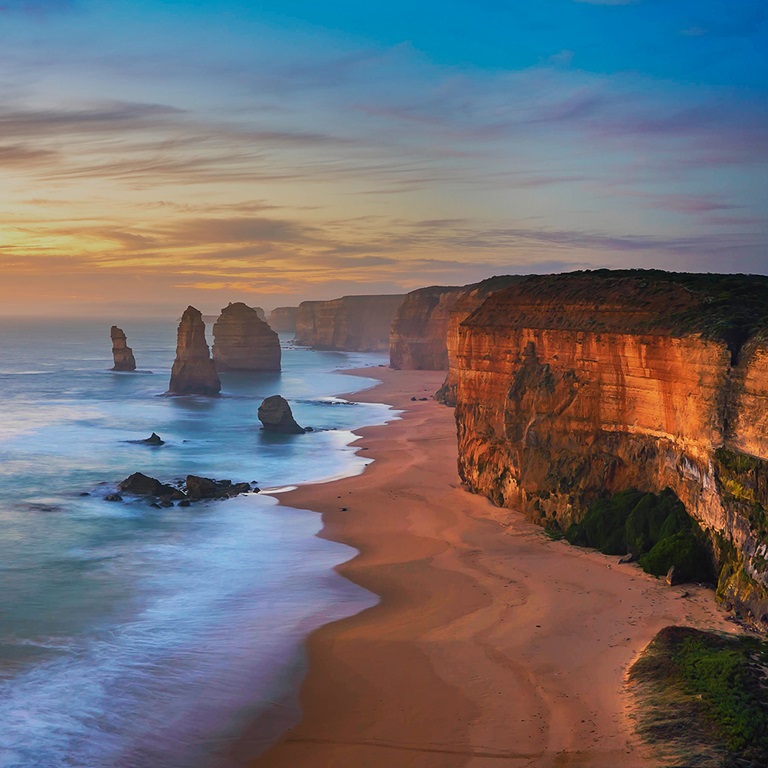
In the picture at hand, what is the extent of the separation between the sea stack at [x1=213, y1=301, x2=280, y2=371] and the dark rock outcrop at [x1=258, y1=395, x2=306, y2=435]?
52.6 metres

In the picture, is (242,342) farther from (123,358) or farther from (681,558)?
(681,558)

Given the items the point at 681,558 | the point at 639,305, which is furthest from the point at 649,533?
the point at 639,305

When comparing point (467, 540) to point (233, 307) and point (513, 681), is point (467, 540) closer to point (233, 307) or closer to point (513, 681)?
point (513, 681)

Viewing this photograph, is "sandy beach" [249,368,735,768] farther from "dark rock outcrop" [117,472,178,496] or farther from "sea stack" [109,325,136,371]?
"sea stack" [109,325,136,371]

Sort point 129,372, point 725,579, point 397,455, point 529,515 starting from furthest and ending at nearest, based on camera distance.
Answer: point 129,372, point 397,455, point 529,515, point 725,579

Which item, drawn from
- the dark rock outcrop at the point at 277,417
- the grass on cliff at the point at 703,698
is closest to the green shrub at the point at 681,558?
the grass on cliff at the point at 703,698

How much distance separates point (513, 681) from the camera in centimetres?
1994

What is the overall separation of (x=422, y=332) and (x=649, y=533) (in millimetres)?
103964

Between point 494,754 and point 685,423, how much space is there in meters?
14.4

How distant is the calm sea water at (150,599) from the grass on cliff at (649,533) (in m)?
9.18

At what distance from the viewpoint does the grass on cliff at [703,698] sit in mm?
15484

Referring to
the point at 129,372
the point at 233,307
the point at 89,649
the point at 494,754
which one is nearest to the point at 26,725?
the point at 89,649

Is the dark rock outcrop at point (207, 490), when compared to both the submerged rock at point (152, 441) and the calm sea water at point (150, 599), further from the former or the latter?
the submerged rock at point (152, 441)

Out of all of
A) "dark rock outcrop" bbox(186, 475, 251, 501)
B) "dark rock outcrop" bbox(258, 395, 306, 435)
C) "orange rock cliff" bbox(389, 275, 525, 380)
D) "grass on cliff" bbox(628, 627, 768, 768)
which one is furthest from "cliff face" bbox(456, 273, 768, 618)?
"orange rock cliff" bbox(389, 275, 525, 380)
